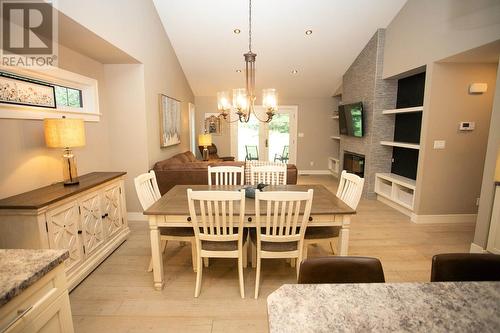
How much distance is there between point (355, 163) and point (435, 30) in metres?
2.76

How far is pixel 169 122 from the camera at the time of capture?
4625 millimetres

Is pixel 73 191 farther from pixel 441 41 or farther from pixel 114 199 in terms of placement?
pixel 441 41

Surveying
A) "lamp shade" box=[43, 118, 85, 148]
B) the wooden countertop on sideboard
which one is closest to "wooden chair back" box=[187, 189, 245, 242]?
the wooden countertop on sideboard

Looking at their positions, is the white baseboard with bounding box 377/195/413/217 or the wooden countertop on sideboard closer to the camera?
the wooden countertop on sideboard

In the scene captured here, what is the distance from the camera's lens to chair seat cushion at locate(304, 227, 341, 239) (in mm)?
2289

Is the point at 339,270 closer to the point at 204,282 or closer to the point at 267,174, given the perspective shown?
the point at 204,282

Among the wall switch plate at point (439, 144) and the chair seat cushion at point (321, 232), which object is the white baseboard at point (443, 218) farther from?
the chair seat cushion at point (321, 232)

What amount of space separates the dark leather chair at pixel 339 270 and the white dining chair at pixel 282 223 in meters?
0.73

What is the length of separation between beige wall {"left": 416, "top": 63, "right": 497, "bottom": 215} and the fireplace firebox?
1.51m

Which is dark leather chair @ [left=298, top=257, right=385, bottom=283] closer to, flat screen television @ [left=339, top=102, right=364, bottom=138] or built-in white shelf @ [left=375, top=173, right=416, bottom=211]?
built-in white shelf @ [left=375, top=173, right=416, bottom=211]

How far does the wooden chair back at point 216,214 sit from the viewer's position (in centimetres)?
188

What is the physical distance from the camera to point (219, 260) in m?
2.73

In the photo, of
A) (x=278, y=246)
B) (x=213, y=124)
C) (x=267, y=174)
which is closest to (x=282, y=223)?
(x=278, y=246)

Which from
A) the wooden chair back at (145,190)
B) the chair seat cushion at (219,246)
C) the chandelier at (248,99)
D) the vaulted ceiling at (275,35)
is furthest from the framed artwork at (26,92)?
the vaulted ceiling at (275,35)
